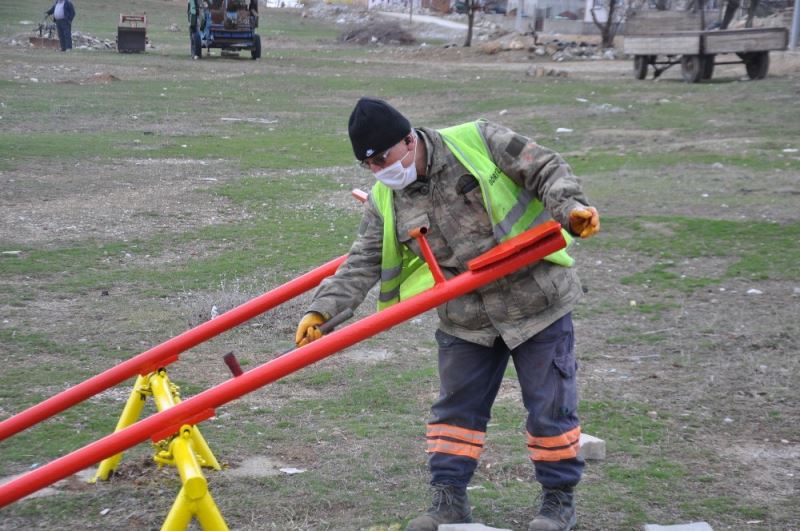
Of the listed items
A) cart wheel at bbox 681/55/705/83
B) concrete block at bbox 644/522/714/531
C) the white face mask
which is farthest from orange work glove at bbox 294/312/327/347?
cart wheel at bbox 681/55/705/83

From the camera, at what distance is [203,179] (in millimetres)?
12602

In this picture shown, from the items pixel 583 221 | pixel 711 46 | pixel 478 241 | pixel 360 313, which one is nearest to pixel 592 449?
pixel 478 241

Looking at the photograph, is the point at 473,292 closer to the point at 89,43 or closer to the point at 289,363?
the point at 289,363

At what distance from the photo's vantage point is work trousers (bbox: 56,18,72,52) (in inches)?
1302

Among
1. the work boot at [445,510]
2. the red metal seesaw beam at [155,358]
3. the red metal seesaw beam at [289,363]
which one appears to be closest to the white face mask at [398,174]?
the red metal seesaw beam at [289,363]

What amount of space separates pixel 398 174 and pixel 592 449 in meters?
1.64

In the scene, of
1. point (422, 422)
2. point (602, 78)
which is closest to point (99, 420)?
point (422, 422)

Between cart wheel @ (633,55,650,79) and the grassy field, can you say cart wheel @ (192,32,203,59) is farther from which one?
the grassy field

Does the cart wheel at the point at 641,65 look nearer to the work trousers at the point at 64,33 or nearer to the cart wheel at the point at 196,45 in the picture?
the cart wheel at the point at 196,45

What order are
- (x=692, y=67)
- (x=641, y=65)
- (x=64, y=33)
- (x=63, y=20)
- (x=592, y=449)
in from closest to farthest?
(x=592, y=449), (x=692, y=67), (x=641, y=65), (x=63, y=20), (x=64, y=33)

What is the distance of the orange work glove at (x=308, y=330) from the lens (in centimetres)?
396

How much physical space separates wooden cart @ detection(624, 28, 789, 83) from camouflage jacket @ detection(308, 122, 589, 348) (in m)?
19.7

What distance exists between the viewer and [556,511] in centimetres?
402

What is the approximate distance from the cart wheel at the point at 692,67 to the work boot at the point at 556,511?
20.0 metres
